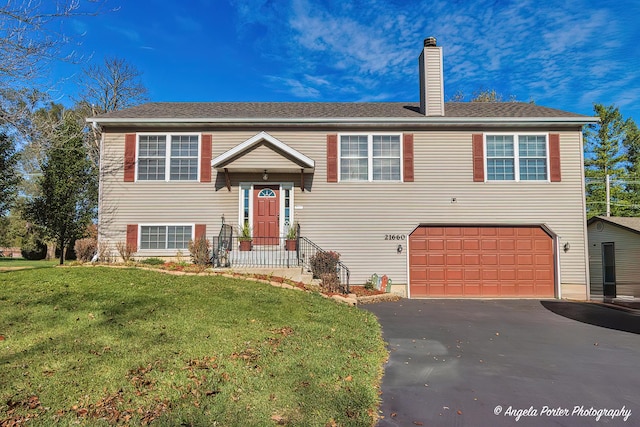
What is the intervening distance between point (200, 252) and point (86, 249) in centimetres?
406

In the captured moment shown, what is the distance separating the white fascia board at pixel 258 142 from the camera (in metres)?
11.7

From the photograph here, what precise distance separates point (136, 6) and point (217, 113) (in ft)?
12.6

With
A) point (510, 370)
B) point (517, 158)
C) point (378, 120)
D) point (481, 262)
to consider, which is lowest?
point (510, 370)

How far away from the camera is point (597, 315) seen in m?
9.48

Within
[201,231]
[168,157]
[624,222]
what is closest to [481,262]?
[624,222]

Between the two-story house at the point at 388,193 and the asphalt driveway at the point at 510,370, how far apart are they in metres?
3.11

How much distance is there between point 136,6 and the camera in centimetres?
1124

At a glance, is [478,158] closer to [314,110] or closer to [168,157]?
[314,110]

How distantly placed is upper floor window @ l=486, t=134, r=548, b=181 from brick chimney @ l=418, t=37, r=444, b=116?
210 centimetres

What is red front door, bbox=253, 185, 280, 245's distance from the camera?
1219 centimetres

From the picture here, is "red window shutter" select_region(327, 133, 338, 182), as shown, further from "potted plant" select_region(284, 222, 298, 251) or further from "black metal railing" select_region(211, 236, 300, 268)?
"black metal railing" select_region(211, 236, 300, 268)

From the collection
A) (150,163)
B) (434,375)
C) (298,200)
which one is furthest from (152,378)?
(150,163)

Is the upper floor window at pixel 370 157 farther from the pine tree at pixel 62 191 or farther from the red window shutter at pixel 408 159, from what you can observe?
the pine tree at pixel 62 191

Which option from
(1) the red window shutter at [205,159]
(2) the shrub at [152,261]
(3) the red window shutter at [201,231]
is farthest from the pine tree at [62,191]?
(3) the red window shutter at [201,231]
